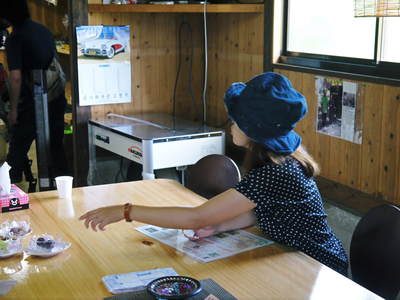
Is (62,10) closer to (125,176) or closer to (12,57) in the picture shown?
(12,57)

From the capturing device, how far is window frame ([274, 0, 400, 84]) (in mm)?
2955

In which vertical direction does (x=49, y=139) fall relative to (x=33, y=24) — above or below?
below

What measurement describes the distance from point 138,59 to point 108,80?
0.26 meters

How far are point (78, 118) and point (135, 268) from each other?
2.46m

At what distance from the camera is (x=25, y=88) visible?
391 cm

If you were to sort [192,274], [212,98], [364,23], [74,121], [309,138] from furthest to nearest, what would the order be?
[212,98], [74,121], [309,138], [364,23], [192,274]

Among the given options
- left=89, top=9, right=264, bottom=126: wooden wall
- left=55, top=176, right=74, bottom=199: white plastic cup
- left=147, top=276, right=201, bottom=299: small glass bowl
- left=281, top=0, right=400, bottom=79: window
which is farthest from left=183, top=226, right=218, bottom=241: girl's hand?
left=89, top=9, right=264, bottom=126: wooden wall

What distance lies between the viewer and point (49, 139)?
13.4 ft

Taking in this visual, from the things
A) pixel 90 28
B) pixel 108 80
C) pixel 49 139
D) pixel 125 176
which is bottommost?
pixel 125 176

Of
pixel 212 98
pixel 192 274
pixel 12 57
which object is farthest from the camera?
pixel 212 98

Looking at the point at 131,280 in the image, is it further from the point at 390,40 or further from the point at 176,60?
the point at 176,60

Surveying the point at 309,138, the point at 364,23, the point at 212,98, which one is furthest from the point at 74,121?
the point at 364,23

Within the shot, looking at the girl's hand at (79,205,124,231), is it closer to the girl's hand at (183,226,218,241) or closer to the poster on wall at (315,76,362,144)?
the girl's hand at (183,226,218,241)

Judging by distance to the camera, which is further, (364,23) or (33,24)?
(33,24)
